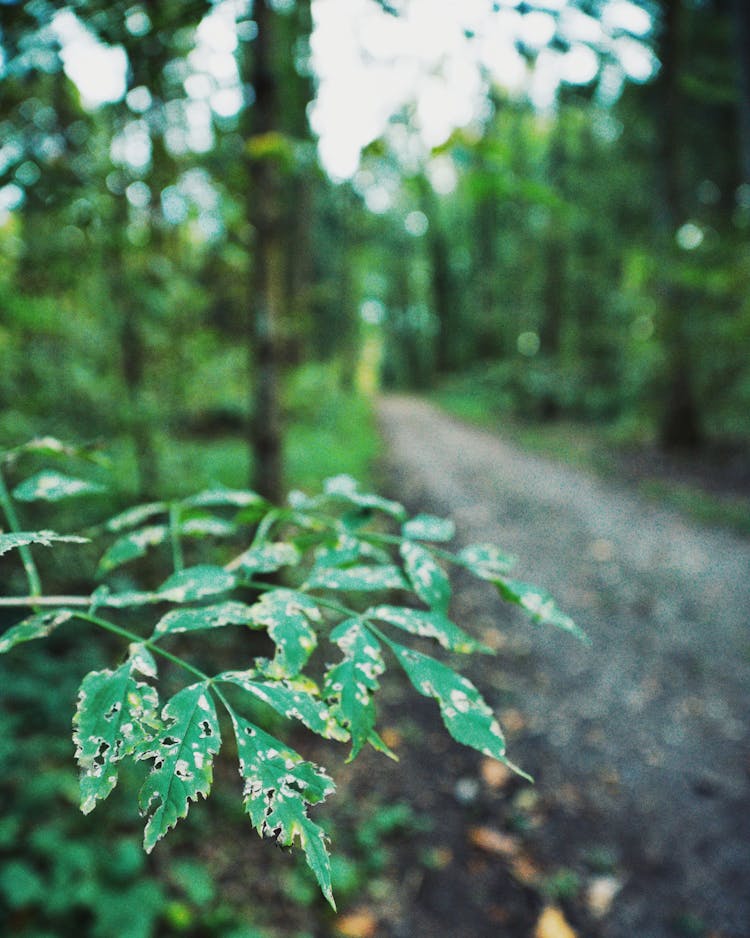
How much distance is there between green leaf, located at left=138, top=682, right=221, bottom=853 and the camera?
0.70m

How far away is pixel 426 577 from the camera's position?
1.07 meters

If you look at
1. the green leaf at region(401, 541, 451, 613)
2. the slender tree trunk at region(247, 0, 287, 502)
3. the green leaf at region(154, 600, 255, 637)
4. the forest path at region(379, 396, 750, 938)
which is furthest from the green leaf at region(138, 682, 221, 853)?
the slender tree trunk at region(247, 0, 287, 502)

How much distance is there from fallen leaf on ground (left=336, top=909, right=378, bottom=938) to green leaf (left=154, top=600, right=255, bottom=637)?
7.65 ft

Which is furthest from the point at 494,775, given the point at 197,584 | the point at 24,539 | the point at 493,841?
the point at 24,539

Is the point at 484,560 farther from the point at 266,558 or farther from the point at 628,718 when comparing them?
the point at 628,718

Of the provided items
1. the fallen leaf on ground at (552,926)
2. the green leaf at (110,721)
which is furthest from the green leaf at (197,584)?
the fallen leaf on ground at (552,926)

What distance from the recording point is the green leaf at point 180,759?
2.30 ft

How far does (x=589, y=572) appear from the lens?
593 cm

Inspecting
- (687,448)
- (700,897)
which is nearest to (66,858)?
(700,897)

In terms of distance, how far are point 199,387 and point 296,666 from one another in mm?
5555

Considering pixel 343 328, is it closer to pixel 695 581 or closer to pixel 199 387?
pixel 199 387

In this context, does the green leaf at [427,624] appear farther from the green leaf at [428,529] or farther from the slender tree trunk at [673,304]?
the slender tree trunk at [673,304]

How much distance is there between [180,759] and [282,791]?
143 millimetres

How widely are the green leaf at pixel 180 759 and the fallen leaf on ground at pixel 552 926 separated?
8.09 feet
